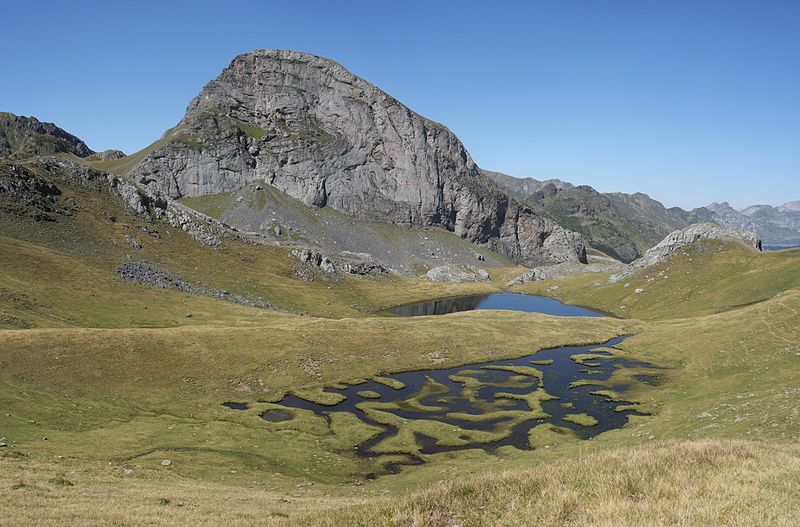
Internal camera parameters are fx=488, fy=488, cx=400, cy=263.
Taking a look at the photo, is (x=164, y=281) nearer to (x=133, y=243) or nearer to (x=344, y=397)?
(x=133, y=243)

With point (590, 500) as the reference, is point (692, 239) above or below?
above

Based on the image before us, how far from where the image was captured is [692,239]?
190 metres

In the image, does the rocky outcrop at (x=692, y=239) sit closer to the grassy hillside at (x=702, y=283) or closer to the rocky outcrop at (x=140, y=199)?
the grassy hillside at (x=702, y=283)

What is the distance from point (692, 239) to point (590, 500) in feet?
674

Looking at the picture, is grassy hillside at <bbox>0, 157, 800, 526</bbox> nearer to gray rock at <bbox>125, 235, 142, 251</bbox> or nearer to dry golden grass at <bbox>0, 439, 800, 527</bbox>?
dry golden grass at <bbox>0, 439, 800, 527</bbox>

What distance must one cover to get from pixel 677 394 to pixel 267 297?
11511 cm

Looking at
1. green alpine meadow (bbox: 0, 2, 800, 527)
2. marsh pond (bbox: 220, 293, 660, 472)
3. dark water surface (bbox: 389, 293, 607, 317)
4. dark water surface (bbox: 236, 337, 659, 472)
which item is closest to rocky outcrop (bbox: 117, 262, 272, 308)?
green alpine meadow (bbox: 0, 2, 800, 527)

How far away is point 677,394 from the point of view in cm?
7500

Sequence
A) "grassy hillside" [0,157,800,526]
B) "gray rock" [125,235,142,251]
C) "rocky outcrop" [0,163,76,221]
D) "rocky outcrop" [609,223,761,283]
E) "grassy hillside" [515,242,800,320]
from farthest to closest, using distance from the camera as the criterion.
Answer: "rocky outcrop" [609,223,761,283], "gray rock" [125,235,142,251], "grassy hillside" [515,242,800,320], "rocky outcrop" [0,163,76,221], "grassy hillside" [0,157,800,526]

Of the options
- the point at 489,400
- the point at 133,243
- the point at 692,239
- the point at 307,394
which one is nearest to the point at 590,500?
the point at 489,400

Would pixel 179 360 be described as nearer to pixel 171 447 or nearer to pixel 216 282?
pixel 171 447

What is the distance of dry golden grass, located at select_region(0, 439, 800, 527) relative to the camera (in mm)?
14562

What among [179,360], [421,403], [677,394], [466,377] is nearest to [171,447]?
[179,360]

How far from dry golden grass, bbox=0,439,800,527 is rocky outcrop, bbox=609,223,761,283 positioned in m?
189
